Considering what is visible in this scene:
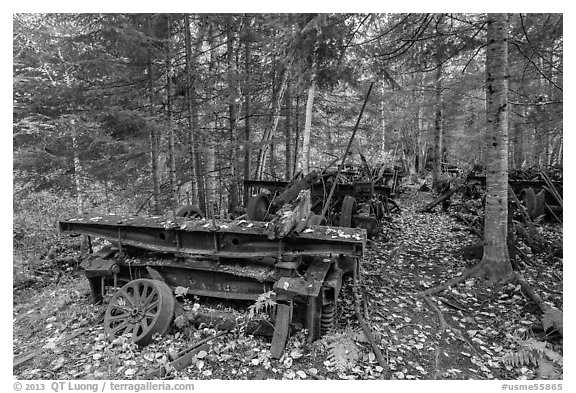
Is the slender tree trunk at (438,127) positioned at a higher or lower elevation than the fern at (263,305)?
higher

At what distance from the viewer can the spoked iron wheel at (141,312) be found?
13.7ft

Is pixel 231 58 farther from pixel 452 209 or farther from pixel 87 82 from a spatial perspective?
pixel 452 209

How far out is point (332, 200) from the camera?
960cm

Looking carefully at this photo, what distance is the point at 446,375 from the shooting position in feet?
11.4

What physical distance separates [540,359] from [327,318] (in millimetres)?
2438

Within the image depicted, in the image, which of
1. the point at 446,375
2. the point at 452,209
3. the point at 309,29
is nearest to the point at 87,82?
the point at 309,29

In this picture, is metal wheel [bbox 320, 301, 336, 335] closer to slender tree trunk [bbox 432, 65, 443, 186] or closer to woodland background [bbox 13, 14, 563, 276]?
woodland background [bbox 13, 14, 563, 276]

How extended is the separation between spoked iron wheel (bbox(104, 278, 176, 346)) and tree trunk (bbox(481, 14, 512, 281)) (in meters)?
5.39

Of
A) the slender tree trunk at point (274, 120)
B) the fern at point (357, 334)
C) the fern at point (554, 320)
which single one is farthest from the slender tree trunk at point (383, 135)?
the fern at point (357, 334)

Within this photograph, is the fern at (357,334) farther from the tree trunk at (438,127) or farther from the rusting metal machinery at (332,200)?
the tree trunk at (438,127)

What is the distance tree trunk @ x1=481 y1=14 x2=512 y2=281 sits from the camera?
5.21 metres

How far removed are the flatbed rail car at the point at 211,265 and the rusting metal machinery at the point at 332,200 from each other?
137cm

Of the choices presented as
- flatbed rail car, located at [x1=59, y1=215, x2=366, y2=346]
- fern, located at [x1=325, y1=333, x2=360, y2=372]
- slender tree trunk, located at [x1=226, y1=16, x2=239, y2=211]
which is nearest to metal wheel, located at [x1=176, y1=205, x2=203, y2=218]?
flatbed rail car, located at [x1=59, y1=215, x2=366, y2=346]

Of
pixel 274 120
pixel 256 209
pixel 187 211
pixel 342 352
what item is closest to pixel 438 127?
pixel 274 120
